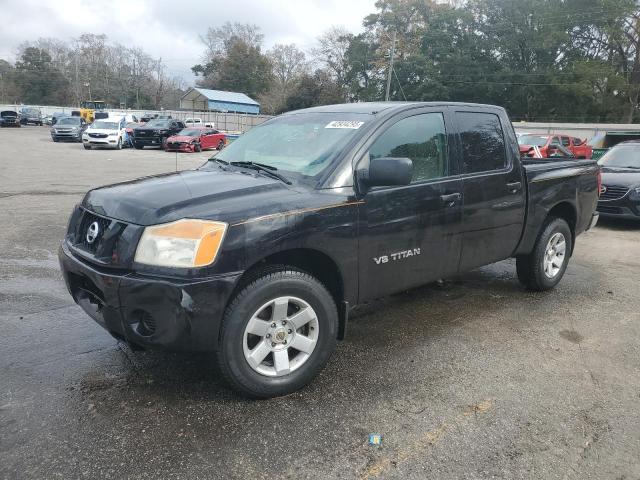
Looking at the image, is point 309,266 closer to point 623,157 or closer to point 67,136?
point 623,157

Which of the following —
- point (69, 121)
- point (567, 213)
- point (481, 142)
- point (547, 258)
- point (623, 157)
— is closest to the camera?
point (481, 142)

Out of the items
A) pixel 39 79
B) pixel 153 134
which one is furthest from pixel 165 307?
pixel 39 79

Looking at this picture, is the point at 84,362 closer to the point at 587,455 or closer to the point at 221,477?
the point at 221,477

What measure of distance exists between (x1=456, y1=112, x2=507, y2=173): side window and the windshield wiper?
159cm

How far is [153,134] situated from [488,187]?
91.4 ft

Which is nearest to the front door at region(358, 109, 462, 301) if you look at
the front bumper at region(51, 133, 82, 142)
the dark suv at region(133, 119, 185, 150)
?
the dark suv at region(133, 119, 185, 150)

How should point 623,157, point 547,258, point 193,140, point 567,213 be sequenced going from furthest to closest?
1. point 193,140
2. point 623,157
3. point 567,213
4. point 547,258

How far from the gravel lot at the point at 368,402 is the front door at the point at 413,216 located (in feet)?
1.94

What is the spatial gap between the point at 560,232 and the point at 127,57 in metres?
103

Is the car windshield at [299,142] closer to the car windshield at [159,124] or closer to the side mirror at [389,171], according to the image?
the side mirror at [389,171]

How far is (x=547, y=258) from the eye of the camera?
5207 mm

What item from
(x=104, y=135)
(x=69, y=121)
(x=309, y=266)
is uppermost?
(x=69, y=121)

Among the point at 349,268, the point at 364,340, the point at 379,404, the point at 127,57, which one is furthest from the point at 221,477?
the point at 127,57

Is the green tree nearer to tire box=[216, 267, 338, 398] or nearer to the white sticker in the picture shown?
the white sticker
